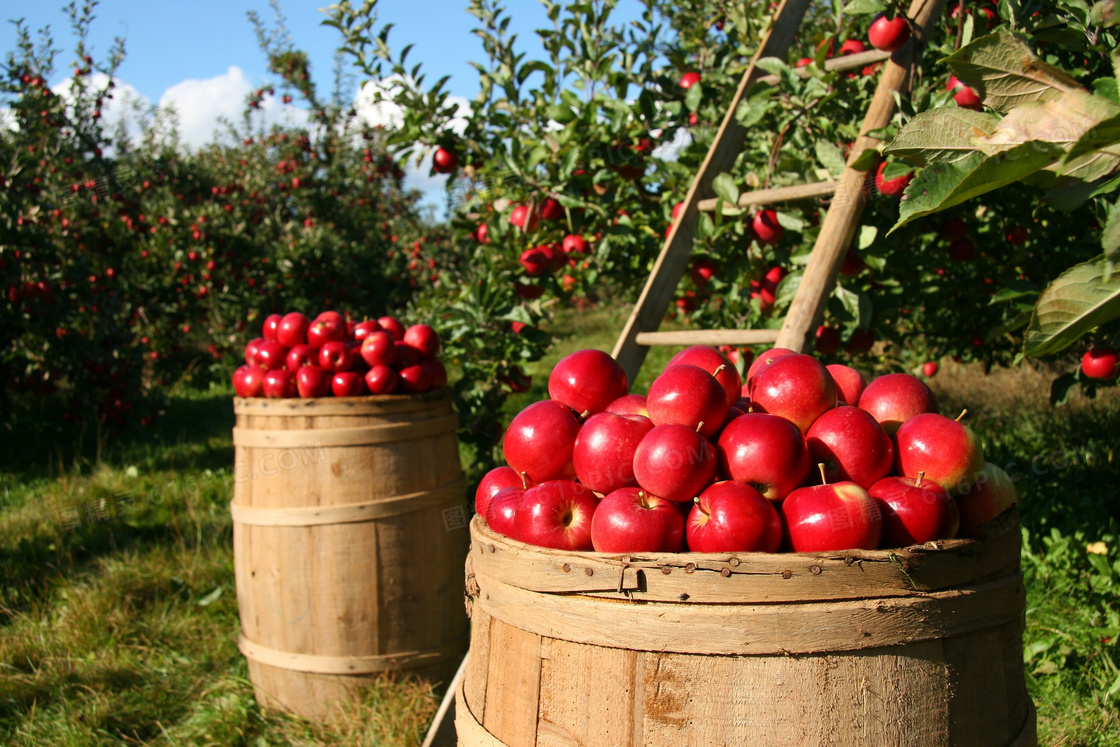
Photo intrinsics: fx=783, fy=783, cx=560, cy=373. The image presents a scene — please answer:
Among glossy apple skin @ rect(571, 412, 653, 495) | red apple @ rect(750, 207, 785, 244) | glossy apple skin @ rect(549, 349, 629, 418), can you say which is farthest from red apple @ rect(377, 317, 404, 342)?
glossy apple skin @ rect(571, 412, 653, 495)

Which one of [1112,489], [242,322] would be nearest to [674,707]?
[1112,489]

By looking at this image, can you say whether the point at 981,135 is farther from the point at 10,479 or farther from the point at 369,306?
the point at 369,306

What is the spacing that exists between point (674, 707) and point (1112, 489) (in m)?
3.16

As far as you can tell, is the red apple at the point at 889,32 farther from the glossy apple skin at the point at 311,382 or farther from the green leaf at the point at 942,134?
the glossy apple skin at the point at 311,382

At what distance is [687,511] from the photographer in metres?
1.22

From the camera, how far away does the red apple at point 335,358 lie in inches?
101

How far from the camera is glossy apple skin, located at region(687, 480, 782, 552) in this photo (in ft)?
3.51

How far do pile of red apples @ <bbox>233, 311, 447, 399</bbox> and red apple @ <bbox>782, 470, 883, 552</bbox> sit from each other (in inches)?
66.0

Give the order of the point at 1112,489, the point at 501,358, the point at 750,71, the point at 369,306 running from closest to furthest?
the point at 750,71 < the point at 501,358 < the point at 1112,489 < the point at 369,306

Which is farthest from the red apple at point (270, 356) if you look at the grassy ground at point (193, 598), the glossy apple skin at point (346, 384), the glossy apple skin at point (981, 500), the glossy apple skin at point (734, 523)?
the glossy apple skin at point (981, 500)

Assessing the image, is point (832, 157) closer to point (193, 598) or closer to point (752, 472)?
point (752, 472)

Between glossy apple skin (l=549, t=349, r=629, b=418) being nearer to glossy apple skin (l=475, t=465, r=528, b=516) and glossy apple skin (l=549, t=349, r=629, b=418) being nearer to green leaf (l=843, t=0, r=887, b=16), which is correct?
glossy apple skin (l=475, t=465, r=528, b=516)

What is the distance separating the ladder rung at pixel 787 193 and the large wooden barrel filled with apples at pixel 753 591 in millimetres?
1105

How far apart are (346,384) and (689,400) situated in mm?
1531
